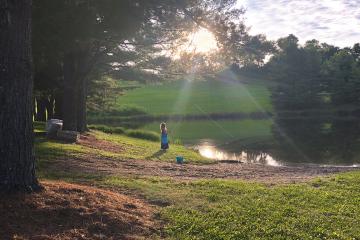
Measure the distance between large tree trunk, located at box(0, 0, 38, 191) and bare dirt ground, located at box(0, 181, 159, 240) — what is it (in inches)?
14.0

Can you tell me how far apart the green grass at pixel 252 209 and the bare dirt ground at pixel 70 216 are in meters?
0.59

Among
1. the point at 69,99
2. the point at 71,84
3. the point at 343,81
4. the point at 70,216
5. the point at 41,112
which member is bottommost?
the point at 70,216

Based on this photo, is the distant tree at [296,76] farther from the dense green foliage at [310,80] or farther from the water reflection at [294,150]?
the water reflection at [294,150]

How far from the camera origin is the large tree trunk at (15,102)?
25.8 feet

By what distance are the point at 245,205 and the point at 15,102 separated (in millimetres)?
4770

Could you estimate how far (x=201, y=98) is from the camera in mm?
81375

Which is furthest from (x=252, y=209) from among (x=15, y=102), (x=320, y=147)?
(x=320, y=147)

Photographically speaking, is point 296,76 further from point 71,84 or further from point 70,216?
point 70,216

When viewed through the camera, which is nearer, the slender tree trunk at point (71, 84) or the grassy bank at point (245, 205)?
the grassy bank at point (245, 205)

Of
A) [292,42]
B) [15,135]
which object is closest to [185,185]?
[15,135]

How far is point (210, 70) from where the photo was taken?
22344 mm

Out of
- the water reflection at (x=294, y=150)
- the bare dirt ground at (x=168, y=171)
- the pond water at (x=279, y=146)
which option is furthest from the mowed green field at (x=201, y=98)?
the bare dirt ground at (x=168, y=171)

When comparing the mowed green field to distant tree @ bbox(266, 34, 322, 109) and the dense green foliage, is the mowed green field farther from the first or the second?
the dense green foliage

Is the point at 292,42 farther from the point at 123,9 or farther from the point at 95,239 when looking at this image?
the point at 95,239
